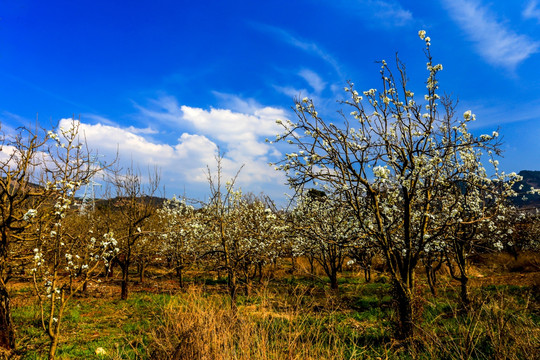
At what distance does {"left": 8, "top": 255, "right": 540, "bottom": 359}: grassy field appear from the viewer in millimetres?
4879

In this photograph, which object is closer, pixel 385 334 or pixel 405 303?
pixel 405 303

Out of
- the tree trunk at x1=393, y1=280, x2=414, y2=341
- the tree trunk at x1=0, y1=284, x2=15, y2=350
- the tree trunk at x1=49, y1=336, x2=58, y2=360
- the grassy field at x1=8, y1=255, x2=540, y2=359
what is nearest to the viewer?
the grassy field at x1=8, y1=255, x2=540, y2=359

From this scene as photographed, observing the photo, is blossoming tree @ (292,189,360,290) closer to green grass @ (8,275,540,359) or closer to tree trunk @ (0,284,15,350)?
green grass @ (8,275,540,359)

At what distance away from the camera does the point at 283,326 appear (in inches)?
277

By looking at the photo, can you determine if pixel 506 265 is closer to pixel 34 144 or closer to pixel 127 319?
pixel 127 319

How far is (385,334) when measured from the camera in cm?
755

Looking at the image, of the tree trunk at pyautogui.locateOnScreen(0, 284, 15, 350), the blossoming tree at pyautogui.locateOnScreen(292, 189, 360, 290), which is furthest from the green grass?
the blossoming tree at pyautogui.locateOnScreen(292, 189, 360, 290)

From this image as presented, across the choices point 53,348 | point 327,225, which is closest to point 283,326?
point 53,348

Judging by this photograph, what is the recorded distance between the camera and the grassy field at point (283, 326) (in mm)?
4879

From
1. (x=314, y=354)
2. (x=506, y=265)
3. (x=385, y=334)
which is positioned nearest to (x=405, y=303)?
(x=385, y=334)

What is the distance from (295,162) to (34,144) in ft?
21.3

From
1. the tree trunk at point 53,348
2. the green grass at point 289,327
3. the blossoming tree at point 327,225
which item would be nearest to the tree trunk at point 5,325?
the green grass at point 289,327

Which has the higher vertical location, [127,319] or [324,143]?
[324,143]

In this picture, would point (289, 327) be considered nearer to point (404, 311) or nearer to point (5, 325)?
point (404, 311)
